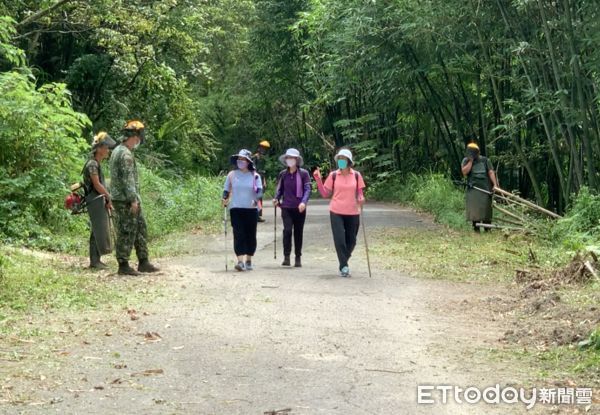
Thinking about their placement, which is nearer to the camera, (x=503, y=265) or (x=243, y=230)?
(x=243, y=230)

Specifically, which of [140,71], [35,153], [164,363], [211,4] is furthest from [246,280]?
[211,4]

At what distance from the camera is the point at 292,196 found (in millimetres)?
13281

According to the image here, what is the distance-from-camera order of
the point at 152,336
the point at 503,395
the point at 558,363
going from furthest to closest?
the point at 152,336 → the point at 558,363 → the point at 503,395

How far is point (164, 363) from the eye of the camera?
6.93 m

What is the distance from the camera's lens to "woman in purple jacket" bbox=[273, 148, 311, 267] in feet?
43.5

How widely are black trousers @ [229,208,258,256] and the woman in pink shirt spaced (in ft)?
3.89

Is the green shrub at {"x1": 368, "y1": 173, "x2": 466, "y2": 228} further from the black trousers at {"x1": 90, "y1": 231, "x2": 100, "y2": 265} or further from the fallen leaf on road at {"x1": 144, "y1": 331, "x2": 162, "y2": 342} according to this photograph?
the fallen leaf on road at {"x1": 144, "y1": 331, "x2": 162, "y2": 342}

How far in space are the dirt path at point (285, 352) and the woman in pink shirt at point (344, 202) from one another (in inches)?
33.3

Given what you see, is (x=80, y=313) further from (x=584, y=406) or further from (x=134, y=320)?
(x=584, y=406)

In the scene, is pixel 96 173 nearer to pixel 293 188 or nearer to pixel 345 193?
pixel 293 188

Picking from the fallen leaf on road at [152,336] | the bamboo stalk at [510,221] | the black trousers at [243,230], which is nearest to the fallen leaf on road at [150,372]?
the fallen leaf on road at [152,336]

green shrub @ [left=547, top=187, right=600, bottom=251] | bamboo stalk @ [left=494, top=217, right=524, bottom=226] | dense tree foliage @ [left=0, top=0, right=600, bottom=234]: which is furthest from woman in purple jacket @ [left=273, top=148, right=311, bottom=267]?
bamboo stalk @ [left=494, top=217, right=524, bottom=226]

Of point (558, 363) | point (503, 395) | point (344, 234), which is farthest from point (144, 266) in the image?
point (503, 395)

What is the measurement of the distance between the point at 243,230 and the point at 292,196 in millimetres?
→ 973
